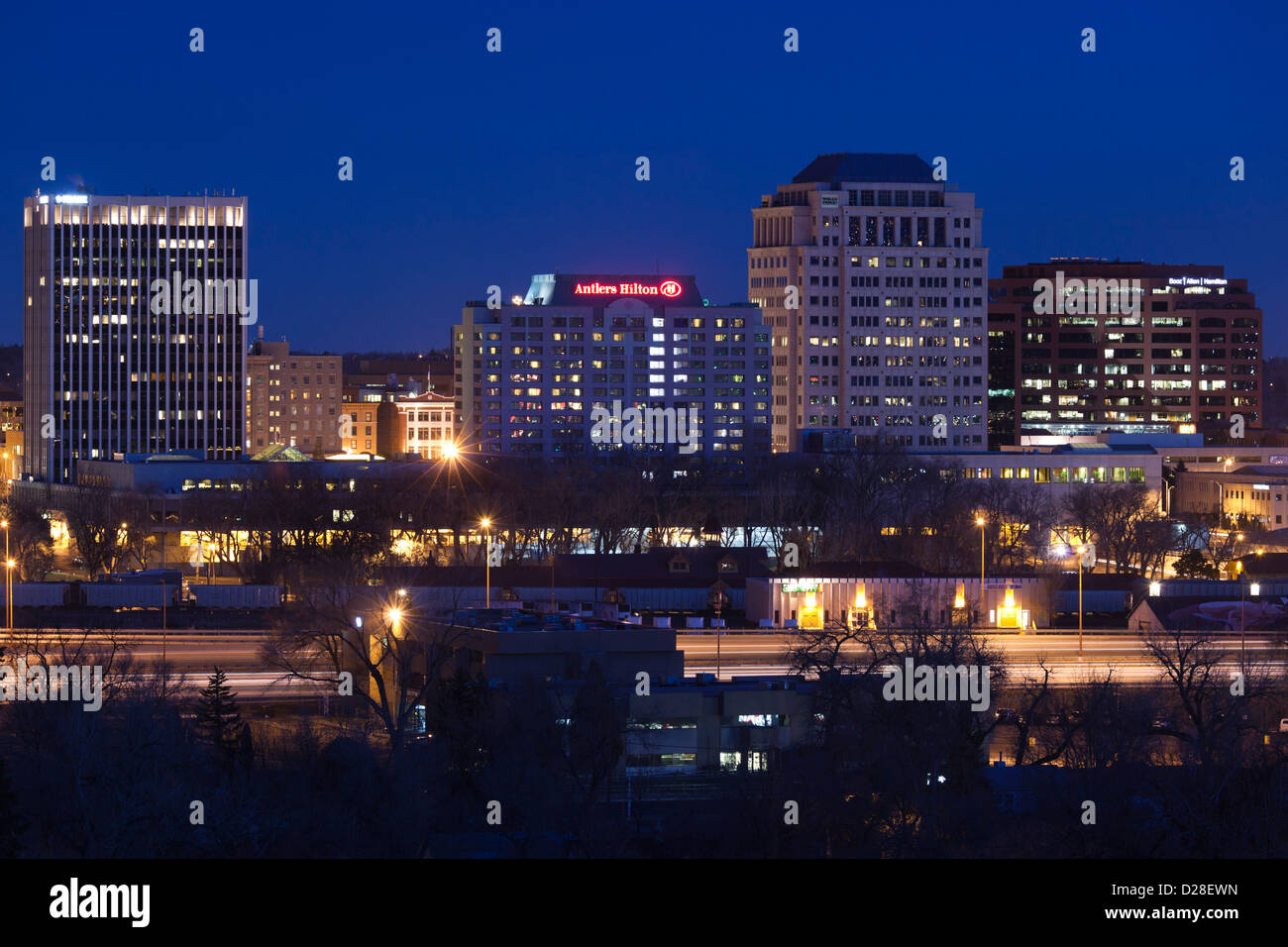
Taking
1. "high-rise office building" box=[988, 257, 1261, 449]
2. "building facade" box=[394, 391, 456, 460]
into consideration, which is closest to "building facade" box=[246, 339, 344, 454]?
"building facade" box=[394, 391, 456, 460]

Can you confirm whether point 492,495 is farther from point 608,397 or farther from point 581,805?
point 581,805

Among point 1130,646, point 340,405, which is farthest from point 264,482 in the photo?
point 340,405

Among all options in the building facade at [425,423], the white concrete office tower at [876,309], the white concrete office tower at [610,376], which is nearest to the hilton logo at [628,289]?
the white concrete office tower at [610,376]

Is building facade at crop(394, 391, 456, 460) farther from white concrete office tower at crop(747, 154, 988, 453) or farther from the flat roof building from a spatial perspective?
white concrete office tower at crop(747, 154, 988, 453)

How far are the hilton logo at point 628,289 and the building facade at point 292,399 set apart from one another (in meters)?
36.0

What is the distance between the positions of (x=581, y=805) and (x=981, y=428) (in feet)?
302

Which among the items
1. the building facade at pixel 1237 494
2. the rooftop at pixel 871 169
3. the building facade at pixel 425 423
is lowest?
the building facade at pixel 1237 494

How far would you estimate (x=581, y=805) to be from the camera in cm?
2370

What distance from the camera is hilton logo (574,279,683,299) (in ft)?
372

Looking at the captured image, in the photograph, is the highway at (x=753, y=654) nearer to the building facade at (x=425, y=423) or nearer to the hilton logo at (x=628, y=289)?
the hilton logo at (x=628, y=289)

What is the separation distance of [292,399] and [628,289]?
1609 inches

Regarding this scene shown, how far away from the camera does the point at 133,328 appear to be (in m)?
111

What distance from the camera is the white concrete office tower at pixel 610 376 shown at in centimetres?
11038

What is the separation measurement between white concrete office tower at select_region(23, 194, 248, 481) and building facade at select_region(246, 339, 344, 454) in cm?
2869
